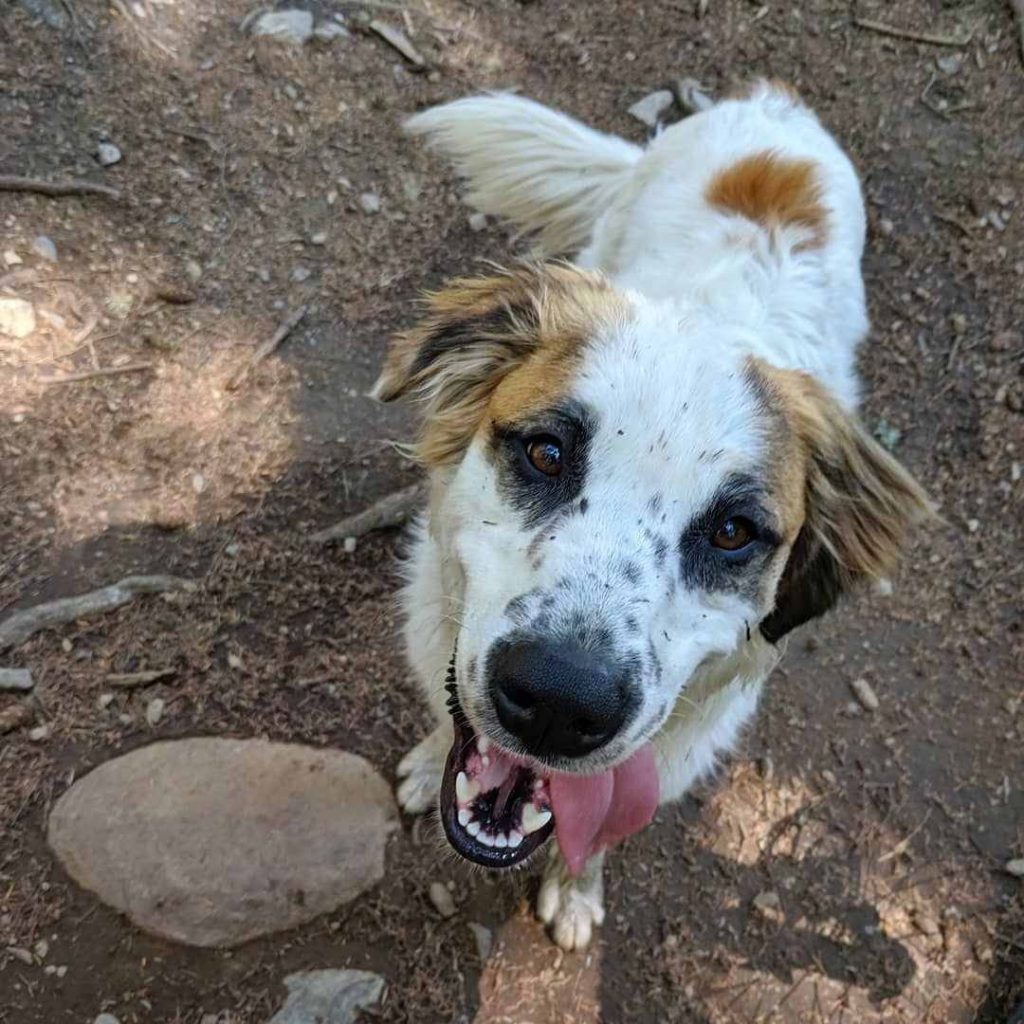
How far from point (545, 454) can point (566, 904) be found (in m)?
1.96

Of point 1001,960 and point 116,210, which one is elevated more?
point 116,210

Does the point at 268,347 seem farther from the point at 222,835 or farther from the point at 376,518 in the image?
the point at 222,835

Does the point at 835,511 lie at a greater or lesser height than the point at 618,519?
lesser

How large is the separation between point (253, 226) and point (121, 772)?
2688 millimetres

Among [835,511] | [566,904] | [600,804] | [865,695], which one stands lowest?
[566,904]

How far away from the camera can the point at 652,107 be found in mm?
5398

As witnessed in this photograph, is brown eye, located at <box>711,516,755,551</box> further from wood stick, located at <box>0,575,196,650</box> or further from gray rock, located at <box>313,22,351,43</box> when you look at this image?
gray rock, located at <box>313,22,351,43</box>

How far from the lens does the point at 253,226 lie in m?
4.54

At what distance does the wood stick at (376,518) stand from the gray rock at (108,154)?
206 cm

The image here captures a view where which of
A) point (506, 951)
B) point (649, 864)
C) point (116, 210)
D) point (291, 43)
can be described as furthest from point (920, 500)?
point (291, 43)

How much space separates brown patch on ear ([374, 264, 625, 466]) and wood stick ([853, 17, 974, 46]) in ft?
14.1

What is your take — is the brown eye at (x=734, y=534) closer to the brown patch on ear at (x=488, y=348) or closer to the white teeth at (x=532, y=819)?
the brown patch on ear at (x=488, y=348)

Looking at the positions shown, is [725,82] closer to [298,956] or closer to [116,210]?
[116,210]

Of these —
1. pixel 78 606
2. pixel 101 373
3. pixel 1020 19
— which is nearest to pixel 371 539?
pixel 78 606
